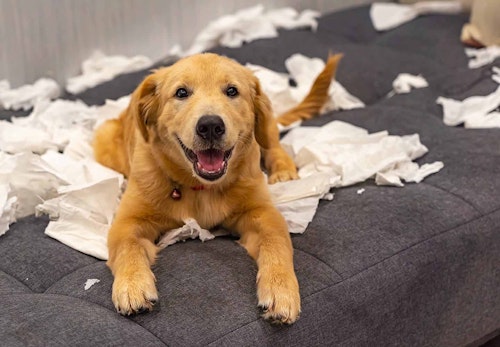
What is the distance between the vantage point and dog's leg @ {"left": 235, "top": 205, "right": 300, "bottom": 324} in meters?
1.58

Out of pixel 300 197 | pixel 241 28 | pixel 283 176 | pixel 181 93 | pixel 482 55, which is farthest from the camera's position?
pixel 241 28

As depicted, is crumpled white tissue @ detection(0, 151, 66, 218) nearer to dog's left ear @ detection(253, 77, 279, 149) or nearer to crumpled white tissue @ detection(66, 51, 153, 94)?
dog's left ear @ detection(253, 77, 279, 149)

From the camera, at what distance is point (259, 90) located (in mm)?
2002

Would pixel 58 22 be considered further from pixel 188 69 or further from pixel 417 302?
pixel 417 302

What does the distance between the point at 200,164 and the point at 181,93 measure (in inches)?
8.1

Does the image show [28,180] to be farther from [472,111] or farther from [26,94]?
[472,111]

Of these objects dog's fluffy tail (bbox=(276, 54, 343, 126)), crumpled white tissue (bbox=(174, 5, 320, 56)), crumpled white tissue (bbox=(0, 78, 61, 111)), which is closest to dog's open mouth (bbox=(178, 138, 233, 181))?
dog's fluffy tail (bbox=(276, 54, 343, 126))

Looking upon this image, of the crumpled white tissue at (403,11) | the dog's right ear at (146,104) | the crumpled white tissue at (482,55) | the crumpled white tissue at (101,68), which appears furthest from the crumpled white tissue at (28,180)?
the crumpled white tissue at (403,11)

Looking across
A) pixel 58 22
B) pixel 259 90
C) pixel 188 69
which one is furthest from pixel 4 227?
pixel 58 22

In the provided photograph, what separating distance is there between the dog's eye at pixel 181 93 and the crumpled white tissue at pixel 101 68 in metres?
1.51

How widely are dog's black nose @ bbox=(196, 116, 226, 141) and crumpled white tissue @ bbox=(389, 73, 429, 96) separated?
1.59 metres

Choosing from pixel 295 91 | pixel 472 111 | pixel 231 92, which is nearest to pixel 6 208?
pixel 231 92

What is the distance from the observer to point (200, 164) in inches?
71.0

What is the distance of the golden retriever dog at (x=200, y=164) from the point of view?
175cm
